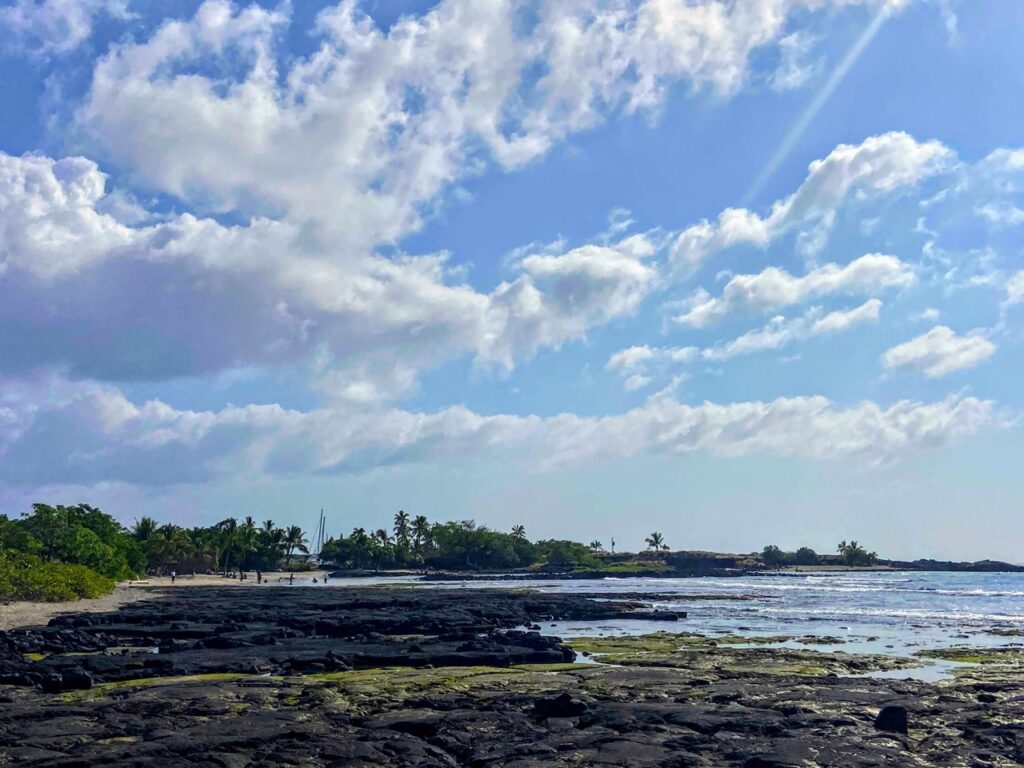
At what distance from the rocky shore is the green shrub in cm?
3027

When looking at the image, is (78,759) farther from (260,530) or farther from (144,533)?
(260,530)

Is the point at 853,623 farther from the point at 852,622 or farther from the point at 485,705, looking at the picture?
the point at 485,705

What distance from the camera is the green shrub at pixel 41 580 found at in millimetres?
73312

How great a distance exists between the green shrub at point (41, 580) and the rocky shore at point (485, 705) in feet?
99.3

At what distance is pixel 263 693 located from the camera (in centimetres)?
2894

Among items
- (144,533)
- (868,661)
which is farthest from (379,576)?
(868,661)

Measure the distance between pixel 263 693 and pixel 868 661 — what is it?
25.7 meters

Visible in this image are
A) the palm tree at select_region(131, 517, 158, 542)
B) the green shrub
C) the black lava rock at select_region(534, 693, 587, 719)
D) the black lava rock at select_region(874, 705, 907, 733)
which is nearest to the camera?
the black lava rock at select_region(874, 705, 907, 733)

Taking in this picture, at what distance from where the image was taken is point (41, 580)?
76688mm

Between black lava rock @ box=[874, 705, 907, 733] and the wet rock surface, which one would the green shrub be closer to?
the wet rock surface

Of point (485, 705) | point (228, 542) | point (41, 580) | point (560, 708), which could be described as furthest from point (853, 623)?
point (228, 542)

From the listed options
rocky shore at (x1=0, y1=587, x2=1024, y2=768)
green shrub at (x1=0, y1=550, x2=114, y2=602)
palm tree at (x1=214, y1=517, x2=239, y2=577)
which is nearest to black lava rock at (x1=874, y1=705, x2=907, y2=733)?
rocky shore at (x1=0, y1=587, x2=1024, y2=768)

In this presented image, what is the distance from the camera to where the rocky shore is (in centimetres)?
2066

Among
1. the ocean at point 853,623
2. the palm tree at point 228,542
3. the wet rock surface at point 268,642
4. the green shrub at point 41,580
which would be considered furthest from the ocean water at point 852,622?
the palm tree at point 228,542
